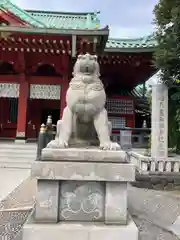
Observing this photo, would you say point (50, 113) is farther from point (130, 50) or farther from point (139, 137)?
point (130, 50)

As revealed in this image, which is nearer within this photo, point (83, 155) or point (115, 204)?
point (115, 204)

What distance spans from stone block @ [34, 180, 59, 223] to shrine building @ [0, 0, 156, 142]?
6.86 metres

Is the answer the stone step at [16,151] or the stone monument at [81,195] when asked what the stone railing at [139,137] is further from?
the stone monument at [81,195]

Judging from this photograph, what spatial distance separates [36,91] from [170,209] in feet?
25.3

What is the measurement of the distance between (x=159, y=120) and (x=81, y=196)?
485 cm

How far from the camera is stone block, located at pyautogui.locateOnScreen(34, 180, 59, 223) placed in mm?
2668

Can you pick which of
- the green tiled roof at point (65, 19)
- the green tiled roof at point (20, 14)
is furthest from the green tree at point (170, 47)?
the green tiled roof at point (65, 19)

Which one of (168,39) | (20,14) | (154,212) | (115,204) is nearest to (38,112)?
(20,14)

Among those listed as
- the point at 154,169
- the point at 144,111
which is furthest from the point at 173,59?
the point at 144,111

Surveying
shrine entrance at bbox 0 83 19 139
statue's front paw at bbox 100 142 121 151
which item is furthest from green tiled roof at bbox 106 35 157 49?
statue's front paw at bbox 100 142 121 151

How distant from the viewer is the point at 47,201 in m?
2.68

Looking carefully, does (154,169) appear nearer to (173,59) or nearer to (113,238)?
(173,59)

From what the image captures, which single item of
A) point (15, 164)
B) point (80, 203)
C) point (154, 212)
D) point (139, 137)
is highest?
point (139, 137)

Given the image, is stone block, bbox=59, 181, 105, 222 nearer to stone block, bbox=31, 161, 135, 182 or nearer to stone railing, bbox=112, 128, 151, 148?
stone block, bbox=31, 161, 135, 182
